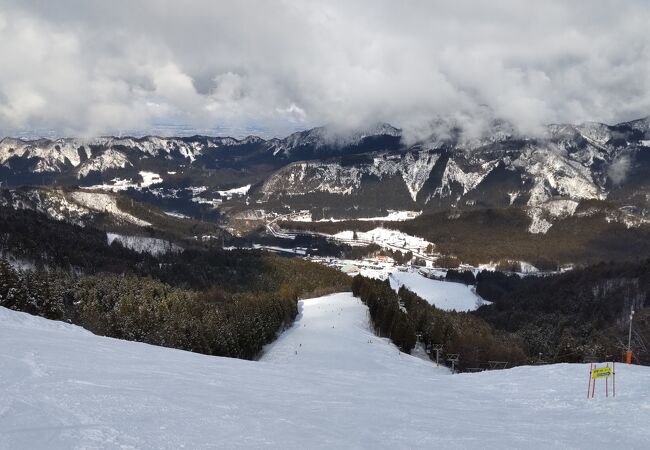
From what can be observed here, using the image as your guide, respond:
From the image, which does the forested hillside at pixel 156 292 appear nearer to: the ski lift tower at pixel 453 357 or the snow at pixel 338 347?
the snow at pixel 338 347

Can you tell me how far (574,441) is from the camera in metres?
15.8

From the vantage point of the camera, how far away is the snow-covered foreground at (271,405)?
1248 centimetres

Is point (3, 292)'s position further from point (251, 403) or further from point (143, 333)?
point (251, 403)

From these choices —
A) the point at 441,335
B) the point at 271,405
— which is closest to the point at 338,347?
the point at 441,335

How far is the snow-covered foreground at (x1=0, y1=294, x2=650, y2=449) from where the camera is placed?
1248 centimetres

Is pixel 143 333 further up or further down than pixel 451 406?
further down

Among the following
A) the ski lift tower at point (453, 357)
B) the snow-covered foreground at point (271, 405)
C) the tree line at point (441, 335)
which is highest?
the snow-covered foreground at point (271, 405)

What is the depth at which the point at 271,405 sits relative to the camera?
57.5 feet

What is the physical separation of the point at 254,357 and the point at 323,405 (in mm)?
51676

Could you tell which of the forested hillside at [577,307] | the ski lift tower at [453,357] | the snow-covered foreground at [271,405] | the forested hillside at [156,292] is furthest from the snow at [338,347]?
the forested hillside at [577,307]

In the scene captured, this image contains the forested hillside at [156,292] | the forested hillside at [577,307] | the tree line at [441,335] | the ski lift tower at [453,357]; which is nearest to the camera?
the forested hillside at [156,292]

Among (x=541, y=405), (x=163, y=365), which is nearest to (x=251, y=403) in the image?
(x=163, y=365)

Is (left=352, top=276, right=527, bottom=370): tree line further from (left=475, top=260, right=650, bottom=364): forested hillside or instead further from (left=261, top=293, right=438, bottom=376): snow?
(left=475, top=260, right=650, bottom=364): forested hillside

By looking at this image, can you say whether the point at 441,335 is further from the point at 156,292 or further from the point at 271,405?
the point at 271,405
